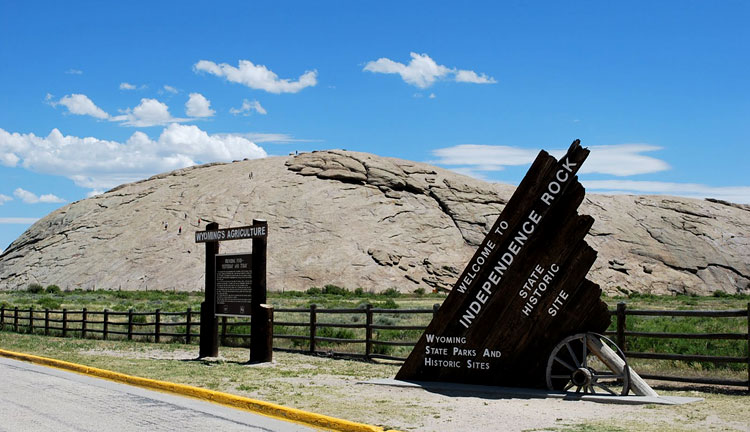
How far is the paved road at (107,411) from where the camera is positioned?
8.95 meters

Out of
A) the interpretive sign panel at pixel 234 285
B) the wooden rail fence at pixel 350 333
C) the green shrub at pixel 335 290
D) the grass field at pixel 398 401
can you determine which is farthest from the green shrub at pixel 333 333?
the green shrub at pixel 335 290

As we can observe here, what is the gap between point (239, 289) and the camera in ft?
57.9

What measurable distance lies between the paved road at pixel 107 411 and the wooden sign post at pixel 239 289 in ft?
13.3

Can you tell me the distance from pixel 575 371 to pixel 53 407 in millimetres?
7529

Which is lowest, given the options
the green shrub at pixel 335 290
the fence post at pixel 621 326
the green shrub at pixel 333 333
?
the green shrub at pixel 333 333

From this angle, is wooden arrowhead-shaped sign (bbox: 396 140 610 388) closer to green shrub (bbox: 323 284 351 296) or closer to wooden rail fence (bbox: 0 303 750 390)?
wooden rail fence (bbox: 0 303 750 390)

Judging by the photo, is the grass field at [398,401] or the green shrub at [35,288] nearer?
the grass field at [398,401]

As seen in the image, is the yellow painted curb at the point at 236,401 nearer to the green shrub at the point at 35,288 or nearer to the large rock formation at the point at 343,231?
the large rock formation at the point at 343,231

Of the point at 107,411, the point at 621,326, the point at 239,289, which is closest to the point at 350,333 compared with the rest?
the point at 239,289

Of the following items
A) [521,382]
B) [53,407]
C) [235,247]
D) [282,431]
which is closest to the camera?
[282,431]

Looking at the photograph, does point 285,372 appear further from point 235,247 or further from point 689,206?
point 689,206

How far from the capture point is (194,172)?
91.9m

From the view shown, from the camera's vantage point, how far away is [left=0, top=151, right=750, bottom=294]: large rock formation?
67.4 m

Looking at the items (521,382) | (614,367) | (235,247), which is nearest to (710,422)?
(614,367)
